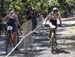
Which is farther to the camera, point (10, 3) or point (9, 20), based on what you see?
point (10, 3)

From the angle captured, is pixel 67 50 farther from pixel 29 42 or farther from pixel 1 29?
pixel 1 29

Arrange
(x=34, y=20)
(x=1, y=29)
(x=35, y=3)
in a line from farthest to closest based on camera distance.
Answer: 1. (x=35, y=3)
2. (x=34, y=20)
3. (x=1, y=29)

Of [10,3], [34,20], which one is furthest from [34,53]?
[10,3]

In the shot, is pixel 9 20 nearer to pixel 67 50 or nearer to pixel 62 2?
pixel 67 50

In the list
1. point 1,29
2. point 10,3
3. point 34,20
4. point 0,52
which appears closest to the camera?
point 0,52

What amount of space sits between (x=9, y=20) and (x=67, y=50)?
2.76m

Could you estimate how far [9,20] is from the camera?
47.1 ft

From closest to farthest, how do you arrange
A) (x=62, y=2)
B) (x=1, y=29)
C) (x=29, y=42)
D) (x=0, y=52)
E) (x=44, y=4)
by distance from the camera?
(x=29, y=42)
(x=0, y=52)
(x=1, y=29)
(x=44, y=4)
(x=62, y=2)

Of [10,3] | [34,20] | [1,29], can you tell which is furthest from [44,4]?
[1,29]

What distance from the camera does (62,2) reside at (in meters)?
42.0

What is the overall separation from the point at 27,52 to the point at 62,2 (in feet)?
95.5

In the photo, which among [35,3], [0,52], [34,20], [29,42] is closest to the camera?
→ [29,42]

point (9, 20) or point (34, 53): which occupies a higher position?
point (9, 20)

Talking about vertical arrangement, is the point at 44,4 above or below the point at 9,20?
below
